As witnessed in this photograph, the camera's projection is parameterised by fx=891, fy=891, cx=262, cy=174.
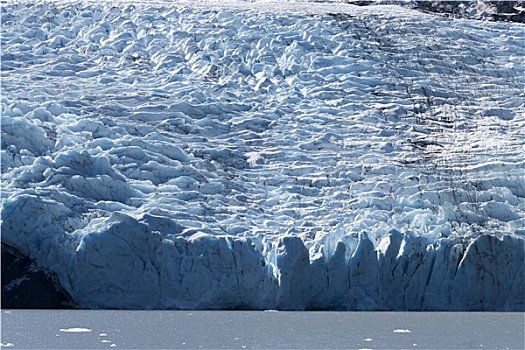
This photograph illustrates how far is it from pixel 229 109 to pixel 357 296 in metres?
4.69

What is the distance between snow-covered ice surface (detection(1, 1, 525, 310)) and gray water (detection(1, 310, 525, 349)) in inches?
12.0

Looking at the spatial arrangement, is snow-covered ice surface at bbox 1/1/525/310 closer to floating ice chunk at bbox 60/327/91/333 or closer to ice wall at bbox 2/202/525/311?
ice wall at bbox 2/202/525/311

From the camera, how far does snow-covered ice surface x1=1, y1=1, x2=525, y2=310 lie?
11.2 m

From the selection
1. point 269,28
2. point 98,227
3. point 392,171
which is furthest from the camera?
point 269,28

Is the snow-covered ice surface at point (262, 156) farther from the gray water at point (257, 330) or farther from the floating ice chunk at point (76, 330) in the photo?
the floating ice chunk at point (76, 330)

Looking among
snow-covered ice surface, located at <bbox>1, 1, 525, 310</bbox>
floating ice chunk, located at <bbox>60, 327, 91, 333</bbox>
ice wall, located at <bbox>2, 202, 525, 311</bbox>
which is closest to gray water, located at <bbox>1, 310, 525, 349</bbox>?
floating ice chunk, located at <bbox>60, 327, 91, 333</bbox>

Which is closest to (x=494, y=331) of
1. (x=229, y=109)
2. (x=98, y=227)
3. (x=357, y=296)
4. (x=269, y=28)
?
(x=357, y=296)

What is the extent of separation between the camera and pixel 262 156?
550 inches

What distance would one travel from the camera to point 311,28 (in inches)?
690

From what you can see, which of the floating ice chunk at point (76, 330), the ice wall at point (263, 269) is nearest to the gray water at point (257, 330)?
the floating ice chunk at point (76, 330)

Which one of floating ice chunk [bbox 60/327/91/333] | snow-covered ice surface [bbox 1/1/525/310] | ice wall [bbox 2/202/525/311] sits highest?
snow-covered ice surface [bbox 1/1/525/310]

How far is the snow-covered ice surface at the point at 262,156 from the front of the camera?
11242 millimetres

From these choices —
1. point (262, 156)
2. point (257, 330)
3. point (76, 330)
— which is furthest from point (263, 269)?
point (262, 156)

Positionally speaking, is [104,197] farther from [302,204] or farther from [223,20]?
[223,20]
